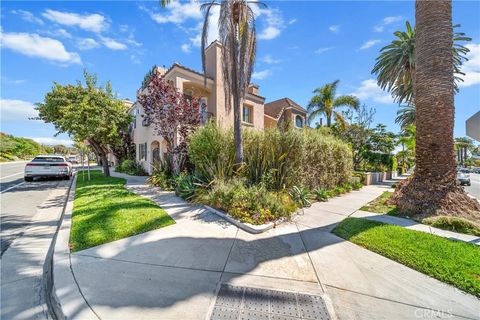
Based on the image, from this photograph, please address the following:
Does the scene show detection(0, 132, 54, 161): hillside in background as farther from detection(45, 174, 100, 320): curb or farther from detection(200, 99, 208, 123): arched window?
detection(45, 174, 100, 320): curb

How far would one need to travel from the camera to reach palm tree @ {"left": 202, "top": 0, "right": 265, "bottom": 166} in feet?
25.7

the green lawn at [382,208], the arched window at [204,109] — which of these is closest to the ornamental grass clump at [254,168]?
the green lawn at [382,208]

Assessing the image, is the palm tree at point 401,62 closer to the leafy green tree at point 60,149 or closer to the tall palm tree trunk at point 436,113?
the tall palm tree trunk at point 436,113

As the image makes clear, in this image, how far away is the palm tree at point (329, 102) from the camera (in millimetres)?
21969

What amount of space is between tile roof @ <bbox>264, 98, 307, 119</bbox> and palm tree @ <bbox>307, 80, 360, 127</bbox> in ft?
9.27

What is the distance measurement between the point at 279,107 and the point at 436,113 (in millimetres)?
19436

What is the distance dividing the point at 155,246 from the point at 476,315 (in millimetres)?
4867

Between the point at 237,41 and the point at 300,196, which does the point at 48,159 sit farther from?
the point at 300,196

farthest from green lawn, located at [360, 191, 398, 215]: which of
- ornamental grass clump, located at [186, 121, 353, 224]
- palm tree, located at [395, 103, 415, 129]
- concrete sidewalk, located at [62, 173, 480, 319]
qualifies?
palm tree, located at [395, 103, 415, 129]

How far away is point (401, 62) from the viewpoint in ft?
53.9

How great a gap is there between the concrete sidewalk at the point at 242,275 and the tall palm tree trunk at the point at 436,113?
450cm

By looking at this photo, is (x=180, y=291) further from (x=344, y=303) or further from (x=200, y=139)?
(x=200, y=139)

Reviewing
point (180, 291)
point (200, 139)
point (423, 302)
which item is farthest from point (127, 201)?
point (423, 302)

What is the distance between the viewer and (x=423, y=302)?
272 cm
